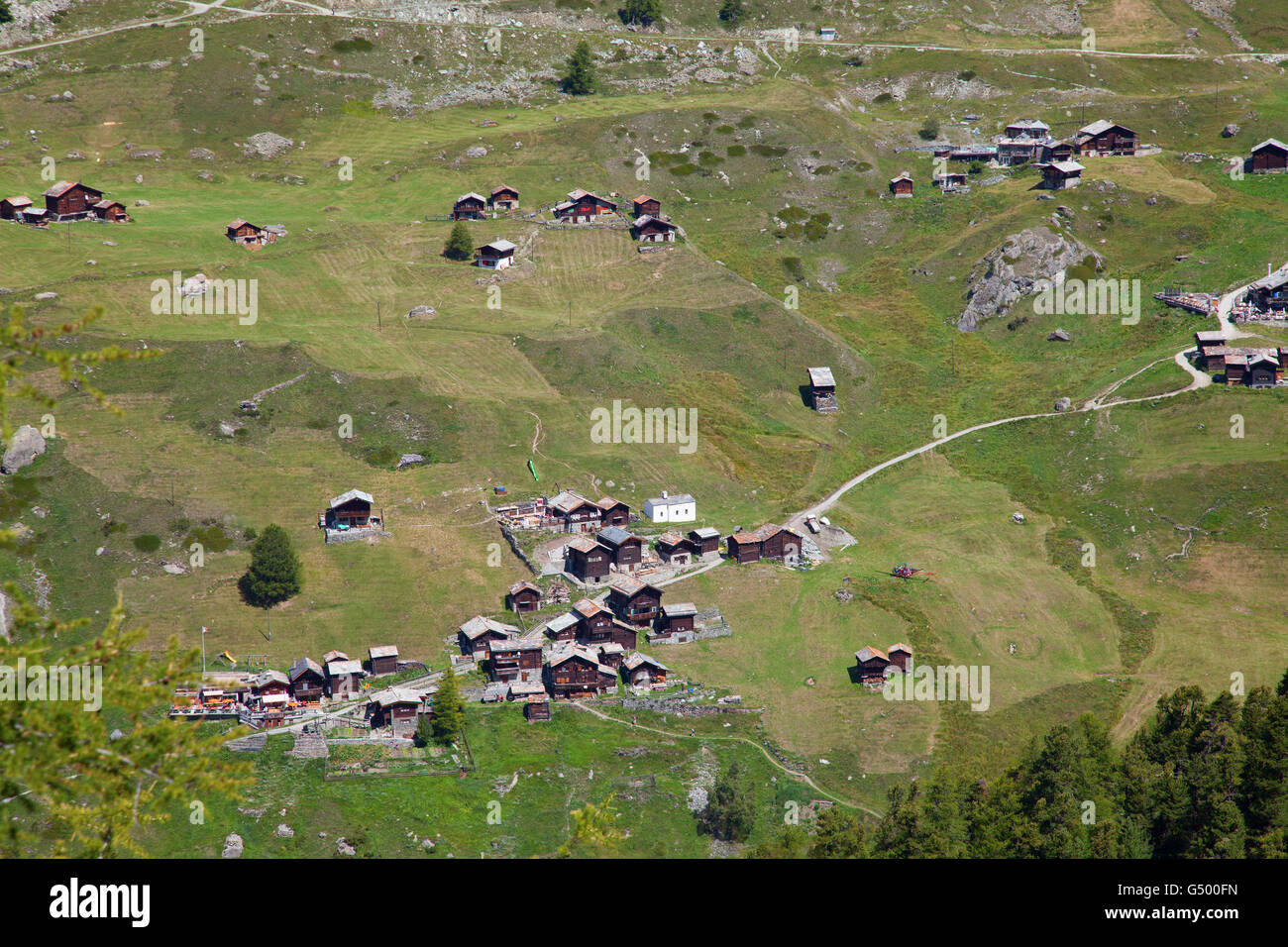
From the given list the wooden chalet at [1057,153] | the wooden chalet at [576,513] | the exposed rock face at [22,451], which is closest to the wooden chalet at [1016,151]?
the wooden chalet at [1057,153]

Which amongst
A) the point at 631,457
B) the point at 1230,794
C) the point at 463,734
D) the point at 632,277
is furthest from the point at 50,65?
the point at 1230,794

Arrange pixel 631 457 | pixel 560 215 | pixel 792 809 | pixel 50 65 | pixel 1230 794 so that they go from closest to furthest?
pixel 1230 794 → pixel 792 809 → pixel 631 457 → pixel 560 215 → pixel 50 65

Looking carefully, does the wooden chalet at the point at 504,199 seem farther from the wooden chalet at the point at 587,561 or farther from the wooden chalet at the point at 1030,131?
the wooden chalet at the point at 1030,131

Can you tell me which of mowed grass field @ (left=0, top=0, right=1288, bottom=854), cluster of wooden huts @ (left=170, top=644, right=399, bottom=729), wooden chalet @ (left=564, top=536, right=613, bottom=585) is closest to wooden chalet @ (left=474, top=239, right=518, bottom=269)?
mowed grass field @ (left=0, top=0, right=1288, bottom=854)

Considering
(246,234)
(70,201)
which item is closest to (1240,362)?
(246,234)

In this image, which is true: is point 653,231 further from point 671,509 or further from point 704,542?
point 704,542

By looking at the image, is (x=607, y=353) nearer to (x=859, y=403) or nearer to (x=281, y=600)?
(x=859, y=403)
